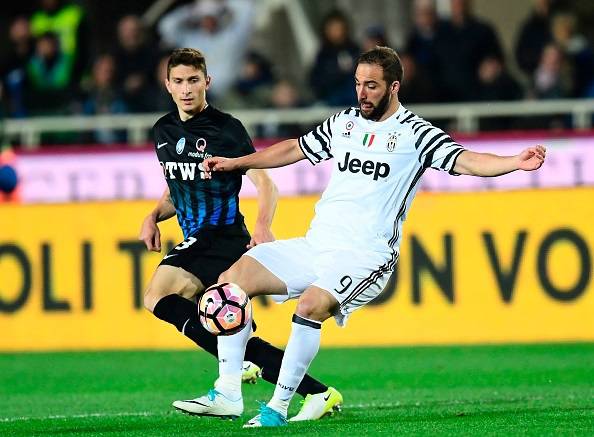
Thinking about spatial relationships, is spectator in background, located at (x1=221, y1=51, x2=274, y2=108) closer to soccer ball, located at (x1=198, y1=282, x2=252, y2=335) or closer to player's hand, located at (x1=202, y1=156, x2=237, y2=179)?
player's hand, located at (x1=202, y1=156, x2=237, y2=179)

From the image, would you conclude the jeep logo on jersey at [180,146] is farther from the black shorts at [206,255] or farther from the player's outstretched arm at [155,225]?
the black shorts at [206,255]

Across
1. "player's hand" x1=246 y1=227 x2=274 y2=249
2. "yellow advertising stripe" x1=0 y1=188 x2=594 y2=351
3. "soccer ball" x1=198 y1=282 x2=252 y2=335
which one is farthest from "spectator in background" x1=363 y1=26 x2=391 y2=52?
"soccer ball" x1=198 y1=282 x2=252 y2=335

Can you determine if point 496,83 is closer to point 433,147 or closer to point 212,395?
point 433,147

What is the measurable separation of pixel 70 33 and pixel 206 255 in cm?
936

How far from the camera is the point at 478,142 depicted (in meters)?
16.2

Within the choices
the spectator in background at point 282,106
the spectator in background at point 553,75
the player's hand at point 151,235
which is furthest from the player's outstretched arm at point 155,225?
the spectator in background at point 553,75

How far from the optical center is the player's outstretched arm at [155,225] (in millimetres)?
9156

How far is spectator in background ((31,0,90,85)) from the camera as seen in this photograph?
17766mm

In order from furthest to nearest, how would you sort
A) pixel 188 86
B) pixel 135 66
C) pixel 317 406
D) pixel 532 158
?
1. pixel 135 66
2. pixel 188 86
3. pixel 317 406
4. pixel 532 158

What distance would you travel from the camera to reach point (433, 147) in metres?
8.13

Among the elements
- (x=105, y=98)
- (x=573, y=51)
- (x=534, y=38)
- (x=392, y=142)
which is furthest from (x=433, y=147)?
(x=105, y=98)

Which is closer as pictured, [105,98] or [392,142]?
[392,142]

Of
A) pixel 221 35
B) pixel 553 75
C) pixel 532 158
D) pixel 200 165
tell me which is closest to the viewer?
pixel 532 158

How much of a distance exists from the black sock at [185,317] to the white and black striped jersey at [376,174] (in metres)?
0.98
